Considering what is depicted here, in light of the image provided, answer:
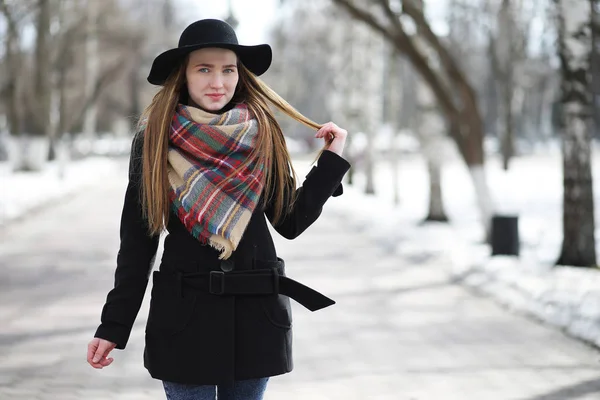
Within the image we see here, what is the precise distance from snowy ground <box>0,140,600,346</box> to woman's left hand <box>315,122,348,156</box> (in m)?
0.48

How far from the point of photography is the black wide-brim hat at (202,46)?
9.59 ft

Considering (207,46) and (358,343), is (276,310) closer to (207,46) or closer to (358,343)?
(207,46)

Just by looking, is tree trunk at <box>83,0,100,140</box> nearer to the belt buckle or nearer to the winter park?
the winter park

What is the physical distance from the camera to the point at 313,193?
3.02 meters

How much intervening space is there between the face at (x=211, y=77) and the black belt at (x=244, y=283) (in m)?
0.49

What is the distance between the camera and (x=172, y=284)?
2.90m

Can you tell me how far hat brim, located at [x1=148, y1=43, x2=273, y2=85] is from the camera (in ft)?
9.61

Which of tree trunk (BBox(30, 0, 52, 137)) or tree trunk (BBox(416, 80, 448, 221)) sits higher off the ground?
tree trunk (BBox(30, 0, 52, 137))

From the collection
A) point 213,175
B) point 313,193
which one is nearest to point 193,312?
point 213,175

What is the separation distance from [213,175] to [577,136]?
9.26m

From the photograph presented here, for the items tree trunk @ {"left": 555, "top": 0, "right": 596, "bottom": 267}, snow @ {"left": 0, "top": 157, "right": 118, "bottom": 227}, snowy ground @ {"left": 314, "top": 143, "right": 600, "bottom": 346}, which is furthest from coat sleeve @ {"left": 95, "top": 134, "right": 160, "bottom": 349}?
snow @ {"left": 0, "top": 157, "right": 118, "bottom": 227}

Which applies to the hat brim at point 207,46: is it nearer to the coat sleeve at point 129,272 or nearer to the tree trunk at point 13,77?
the coat sleeve at point 129,272

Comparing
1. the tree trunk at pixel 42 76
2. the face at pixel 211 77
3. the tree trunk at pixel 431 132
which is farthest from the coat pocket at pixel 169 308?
the tree trunk at pixel 42 76

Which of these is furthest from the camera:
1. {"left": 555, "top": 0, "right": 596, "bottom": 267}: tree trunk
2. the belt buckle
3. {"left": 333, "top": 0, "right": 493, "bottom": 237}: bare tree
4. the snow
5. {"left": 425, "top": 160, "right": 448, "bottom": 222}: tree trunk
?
the snow
